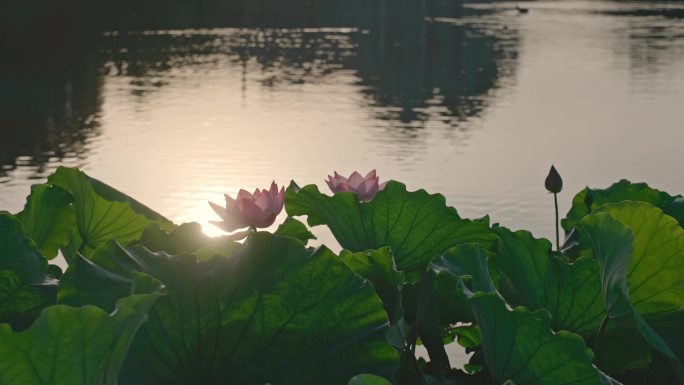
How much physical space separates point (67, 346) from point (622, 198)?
1.20m

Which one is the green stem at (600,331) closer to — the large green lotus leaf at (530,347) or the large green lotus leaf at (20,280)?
the large green lotus leaf at (530,347)

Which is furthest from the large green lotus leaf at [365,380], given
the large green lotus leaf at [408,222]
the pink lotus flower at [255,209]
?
the pink lotus flower at [255,209]

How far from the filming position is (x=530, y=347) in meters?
1.14

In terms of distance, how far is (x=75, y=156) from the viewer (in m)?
12.2

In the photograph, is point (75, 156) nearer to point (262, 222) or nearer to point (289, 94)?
point (289, 94)

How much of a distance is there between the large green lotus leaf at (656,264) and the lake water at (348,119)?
23.3 ft

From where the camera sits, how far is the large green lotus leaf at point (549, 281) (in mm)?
1392

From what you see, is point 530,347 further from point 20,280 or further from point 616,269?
point 20,280

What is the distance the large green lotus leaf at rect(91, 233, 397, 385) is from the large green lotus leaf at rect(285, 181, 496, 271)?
0.48 meters

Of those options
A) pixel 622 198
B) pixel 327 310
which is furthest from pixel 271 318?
pixel 622 198

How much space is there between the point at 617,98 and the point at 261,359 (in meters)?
17.9

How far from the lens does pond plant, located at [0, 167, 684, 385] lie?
35.4 inches

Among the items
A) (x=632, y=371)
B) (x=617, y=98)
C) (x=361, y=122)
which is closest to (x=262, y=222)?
(x=632, y=371)

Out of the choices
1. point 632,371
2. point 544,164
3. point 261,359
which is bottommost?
point 544,164
